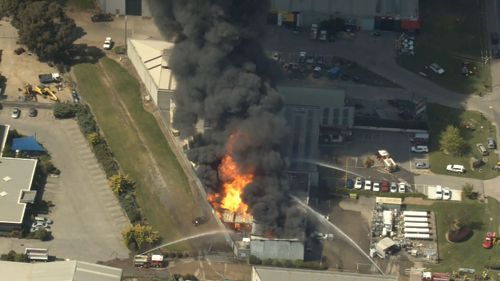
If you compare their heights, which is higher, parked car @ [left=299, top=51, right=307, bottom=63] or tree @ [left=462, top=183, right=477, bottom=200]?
parked car @ [left=299, top=51, right=307, bottom=63]

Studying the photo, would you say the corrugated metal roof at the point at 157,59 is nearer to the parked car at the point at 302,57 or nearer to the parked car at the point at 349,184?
the parked car at the point at 302,57

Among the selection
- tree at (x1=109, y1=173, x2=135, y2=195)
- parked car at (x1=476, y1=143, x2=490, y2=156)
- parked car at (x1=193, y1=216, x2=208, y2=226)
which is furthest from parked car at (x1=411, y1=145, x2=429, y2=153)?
→ tree at (x1=109, y1=173, x2=135, y2=195)

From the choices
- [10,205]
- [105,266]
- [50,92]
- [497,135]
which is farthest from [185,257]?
[497,135]

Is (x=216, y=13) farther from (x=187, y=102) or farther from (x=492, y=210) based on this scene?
(x=492, y=210)

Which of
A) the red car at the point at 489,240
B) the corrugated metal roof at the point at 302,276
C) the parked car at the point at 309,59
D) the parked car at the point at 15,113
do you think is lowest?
the corrugated metal roof at the point at 302,276

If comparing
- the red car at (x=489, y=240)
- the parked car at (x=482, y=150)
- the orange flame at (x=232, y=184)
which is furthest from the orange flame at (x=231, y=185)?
the parked car at (x=482, y=150)

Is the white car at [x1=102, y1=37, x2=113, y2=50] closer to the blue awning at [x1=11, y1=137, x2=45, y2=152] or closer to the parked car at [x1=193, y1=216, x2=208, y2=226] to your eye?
the blue awning at [x1=11, y1=137, x2=45, y2=152]

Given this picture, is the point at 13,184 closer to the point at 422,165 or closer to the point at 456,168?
the point at 422,165
